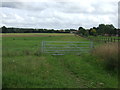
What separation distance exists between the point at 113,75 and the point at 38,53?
7.52 meters

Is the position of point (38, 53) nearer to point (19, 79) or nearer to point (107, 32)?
point (19, 79)

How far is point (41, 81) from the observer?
213 inches

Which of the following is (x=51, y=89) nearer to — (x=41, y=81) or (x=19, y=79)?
(x=41, y=81)

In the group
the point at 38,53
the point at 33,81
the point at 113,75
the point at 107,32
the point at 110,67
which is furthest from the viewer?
the point at 107,32

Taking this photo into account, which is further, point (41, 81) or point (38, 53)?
point (38, 53)

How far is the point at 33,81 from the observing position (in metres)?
5.33

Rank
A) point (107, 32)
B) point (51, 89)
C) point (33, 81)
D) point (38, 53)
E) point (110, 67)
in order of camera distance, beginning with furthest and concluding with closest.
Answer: point (107, 32) → point (38, 53) → point (110, 67) → point (33, 81) → point (51, 89)

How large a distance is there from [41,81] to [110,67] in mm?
3380

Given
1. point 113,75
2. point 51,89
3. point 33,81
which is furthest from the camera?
point 113,75

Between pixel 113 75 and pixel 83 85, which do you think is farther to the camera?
pixel 113 75

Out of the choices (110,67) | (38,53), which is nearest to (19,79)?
(110,67)

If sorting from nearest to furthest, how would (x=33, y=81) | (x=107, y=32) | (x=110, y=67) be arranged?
(x=33, y=81)
(x=110, y=67)
(x=107, y=32)

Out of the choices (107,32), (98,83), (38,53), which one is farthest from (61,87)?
(107,32)

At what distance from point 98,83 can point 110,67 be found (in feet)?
6.31
